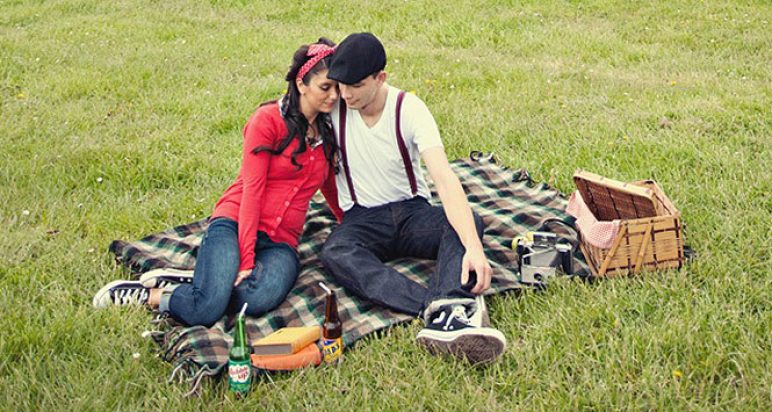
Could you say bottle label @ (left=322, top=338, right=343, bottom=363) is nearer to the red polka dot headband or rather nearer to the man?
the man

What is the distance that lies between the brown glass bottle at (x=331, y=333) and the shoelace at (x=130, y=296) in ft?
3.85

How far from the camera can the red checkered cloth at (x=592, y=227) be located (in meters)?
4.55

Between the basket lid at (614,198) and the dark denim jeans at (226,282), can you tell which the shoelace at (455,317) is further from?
the basket lid at (614,198)

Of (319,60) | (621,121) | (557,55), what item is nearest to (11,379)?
(319,60)

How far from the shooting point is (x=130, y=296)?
4531mm

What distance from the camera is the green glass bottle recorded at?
3656mm

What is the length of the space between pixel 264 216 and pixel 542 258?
5.22ft

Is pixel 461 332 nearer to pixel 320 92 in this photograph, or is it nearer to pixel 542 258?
pixel 542 258

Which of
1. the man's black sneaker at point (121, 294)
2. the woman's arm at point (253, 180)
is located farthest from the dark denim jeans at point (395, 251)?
the man's black sneaker at point (121, 294)

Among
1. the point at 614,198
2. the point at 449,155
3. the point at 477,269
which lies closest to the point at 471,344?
the point at 477,269

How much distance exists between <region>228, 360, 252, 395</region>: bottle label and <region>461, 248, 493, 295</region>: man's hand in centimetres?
120

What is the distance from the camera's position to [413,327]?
423cm

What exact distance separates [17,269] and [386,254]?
2159mm

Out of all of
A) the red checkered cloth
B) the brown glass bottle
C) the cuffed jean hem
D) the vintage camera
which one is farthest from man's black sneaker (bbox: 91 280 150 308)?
the red checkered cloth
